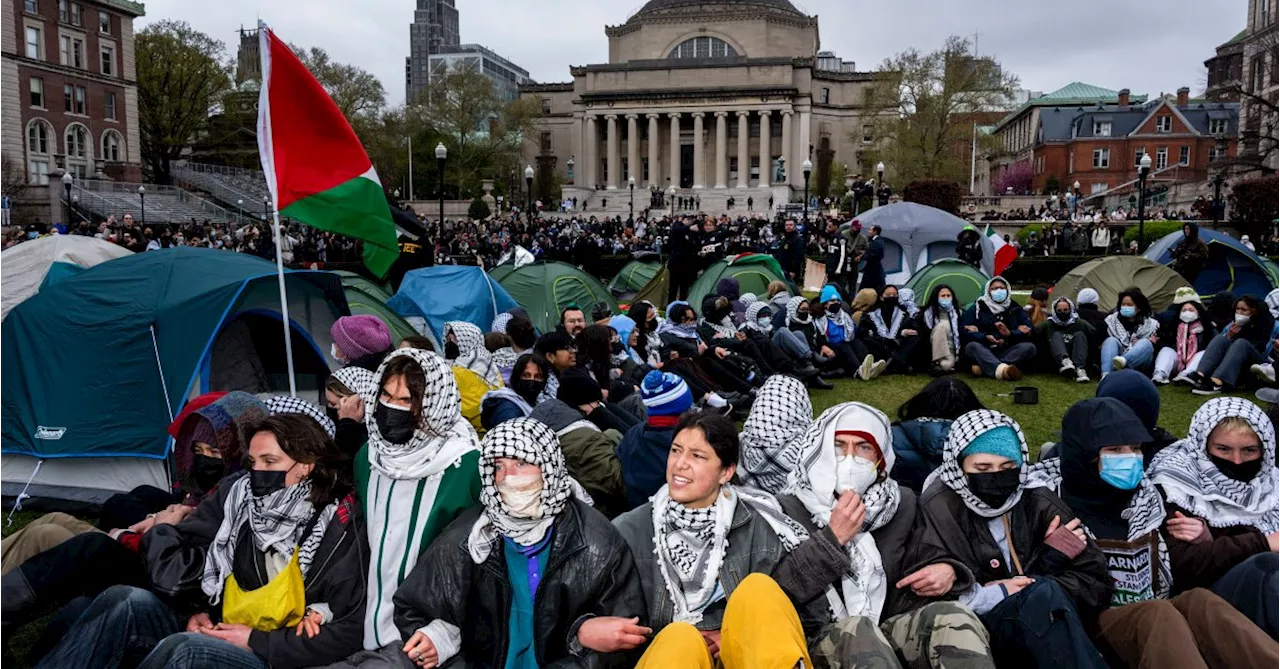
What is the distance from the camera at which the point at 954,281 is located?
1411cm

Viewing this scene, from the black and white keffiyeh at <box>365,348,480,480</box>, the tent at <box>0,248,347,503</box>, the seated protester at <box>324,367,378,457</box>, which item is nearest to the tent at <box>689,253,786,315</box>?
the tent at <box>0,248,347,503</box>

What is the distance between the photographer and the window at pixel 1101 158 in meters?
62.4

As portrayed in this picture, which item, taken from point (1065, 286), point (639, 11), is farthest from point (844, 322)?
point (639, 11)

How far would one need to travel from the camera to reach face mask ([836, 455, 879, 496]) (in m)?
3.48

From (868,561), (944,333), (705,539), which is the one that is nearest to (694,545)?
(705,539)

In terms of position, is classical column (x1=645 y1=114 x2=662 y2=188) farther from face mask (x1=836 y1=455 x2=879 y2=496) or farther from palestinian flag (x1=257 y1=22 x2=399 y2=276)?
face mask (x1=836 y1=455 x2=879 y2=496)

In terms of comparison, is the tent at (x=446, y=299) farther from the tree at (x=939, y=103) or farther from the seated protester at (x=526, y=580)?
the tree at (x=939, y=103)

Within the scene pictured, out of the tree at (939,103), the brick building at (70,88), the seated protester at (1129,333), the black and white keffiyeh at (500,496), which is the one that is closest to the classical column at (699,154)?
the tree at (939,103)

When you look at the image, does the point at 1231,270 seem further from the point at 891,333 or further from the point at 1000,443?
the point at 1000,443

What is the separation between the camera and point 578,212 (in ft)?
197

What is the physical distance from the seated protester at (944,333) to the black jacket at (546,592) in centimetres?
880

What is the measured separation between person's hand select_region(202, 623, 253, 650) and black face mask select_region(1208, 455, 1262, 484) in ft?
13.7

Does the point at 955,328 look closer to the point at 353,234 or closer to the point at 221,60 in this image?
the point at 353,234

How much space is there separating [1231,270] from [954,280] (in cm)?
537
